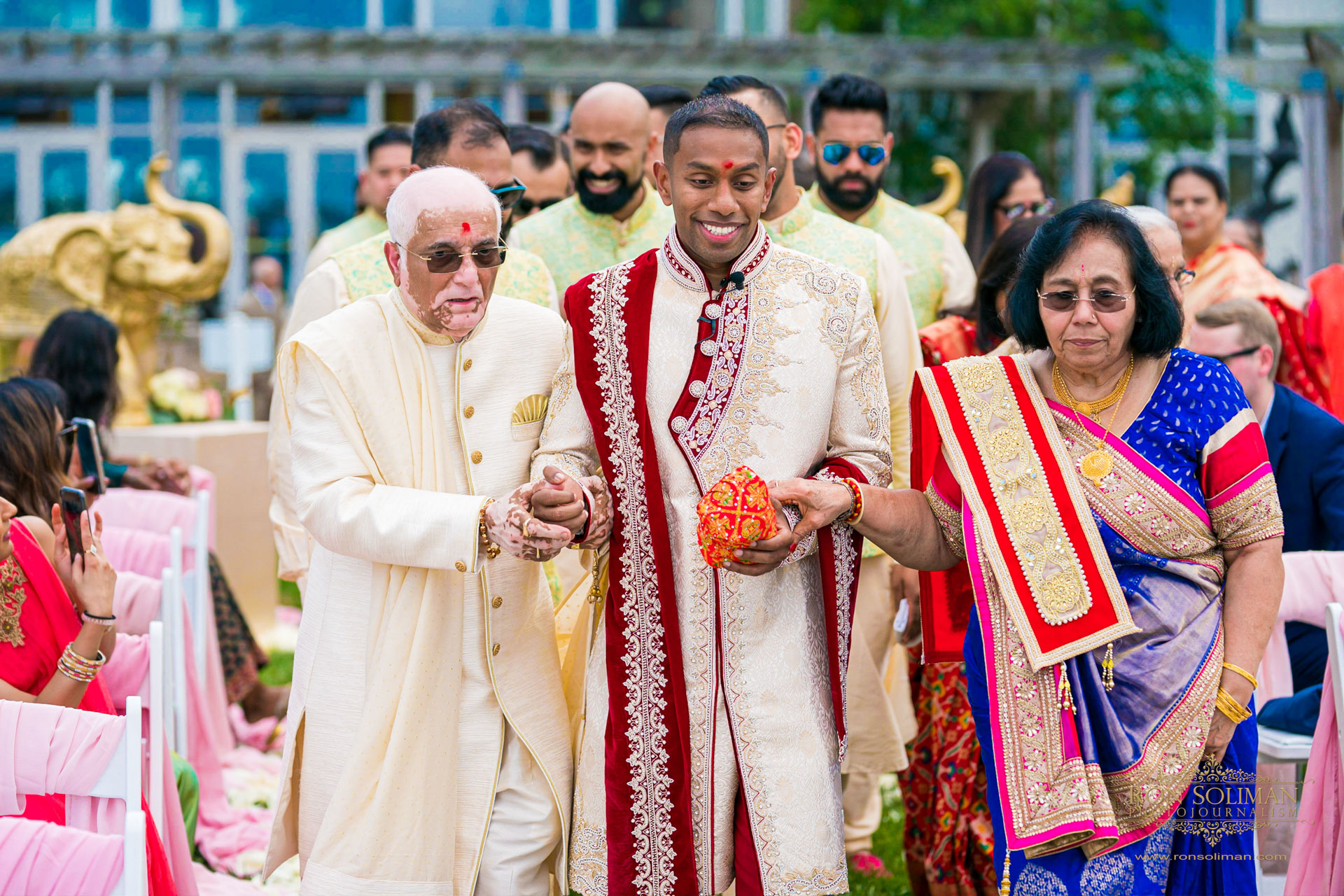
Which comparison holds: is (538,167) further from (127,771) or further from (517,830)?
(127,771)

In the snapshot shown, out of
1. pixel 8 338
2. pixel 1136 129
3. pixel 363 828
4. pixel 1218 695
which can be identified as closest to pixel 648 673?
pixel 363 828

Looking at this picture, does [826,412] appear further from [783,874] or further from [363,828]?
[363,828]

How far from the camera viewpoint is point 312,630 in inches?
124

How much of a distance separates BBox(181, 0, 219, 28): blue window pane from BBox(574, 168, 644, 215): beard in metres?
15.5

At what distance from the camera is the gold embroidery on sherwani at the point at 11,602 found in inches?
131

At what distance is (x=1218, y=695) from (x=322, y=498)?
5.93 feet

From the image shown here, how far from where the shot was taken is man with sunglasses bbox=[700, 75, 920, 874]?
397cm

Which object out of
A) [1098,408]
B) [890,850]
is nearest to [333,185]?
[890,850]

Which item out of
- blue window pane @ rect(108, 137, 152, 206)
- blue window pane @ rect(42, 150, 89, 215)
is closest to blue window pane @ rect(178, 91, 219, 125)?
blue window pane @ rect(108, 137, 152, 206)

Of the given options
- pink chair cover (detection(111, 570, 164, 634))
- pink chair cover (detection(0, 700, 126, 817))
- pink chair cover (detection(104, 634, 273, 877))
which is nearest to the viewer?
pink chair cover (detection(0, 700, 126, 817))

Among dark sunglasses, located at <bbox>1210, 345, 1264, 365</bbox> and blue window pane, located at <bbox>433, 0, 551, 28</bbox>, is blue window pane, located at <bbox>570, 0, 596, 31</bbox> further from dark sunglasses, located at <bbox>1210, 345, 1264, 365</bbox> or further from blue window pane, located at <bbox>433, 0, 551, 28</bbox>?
dark sunglasses, located at <bbox>1210, 345, 1264, 365</bbox>

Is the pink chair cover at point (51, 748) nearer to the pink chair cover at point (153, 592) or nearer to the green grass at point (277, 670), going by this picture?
the pink chair cover at point (153, 592)

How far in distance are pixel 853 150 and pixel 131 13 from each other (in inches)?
638

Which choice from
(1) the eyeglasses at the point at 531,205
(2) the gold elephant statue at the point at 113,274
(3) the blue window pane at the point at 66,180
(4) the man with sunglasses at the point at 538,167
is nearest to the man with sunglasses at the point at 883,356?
(1) the eyeglasses at the point at 531,205
